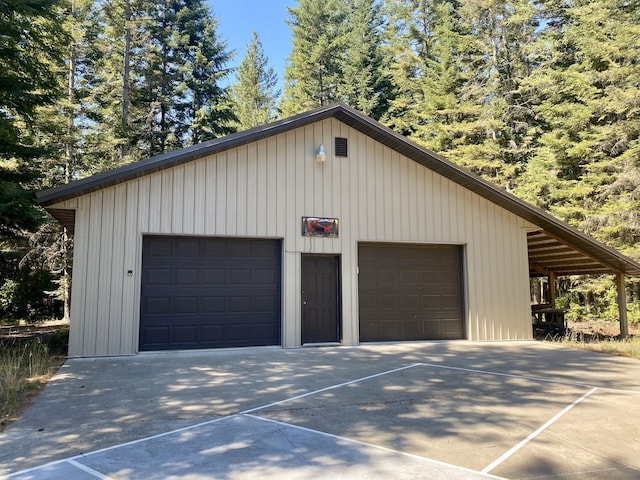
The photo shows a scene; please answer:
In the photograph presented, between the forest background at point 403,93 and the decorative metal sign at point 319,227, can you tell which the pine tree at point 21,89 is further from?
the decorative metal sign at point 319,227

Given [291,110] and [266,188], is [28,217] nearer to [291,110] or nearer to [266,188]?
[266,188]

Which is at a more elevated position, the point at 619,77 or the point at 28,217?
the point at 619,77

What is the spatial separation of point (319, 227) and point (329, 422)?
5621 mm

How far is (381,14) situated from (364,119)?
66.2ft

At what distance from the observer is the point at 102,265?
8.00m

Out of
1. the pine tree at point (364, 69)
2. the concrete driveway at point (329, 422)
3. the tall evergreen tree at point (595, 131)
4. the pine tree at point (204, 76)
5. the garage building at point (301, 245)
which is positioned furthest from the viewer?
the pine tree at point (364, 69)

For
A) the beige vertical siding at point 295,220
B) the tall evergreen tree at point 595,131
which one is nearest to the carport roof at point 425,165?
the beige vertical siding at point 295,220

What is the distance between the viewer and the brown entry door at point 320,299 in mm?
9320

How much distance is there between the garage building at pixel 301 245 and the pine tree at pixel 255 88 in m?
21.9

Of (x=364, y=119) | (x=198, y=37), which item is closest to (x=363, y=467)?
(x=364, y=119)

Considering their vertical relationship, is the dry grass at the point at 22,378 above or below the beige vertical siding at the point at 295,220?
Result: below

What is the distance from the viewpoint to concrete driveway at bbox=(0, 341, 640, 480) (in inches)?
125

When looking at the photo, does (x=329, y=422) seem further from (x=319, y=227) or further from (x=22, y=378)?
(x=319, y=227)

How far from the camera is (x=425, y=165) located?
10281 millimetres
